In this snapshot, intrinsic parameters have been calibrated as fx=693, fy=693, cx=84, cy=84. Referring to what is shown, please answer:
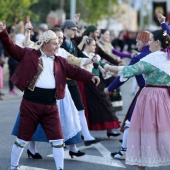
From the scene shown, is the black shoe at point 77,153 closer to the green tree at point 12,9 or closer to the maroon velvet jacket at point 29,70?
the maroon velvet jacket at point 29,70

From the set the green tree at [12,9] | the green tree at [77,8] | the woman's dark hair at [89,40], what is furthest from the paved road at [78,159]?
the green tree at [77,8]

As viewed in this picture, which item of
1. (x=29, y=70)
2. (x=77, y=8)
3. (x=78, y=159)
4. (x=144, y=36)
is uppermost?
(x=144, y=36)

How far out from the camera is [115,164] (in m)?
8.37

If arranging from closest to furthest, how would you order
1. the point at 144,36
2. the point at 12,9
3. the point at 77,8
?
the point at 144,36 < the point at 12,9 < the point at 77,8

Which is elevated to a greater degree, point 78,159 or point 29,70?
point 29,70

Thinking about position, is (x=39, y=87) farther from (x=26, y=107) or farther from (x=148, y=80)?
(x=148, y=80)

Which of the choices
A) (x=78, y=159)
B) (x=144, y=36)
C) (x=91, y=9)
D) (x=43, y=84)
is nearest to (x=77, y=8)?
(x=91, y=9)

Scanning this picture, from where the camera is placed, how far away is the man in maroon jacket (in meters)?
7.28

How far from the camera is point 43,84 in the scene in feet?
24.0

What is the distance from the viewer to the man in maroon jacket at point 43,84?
7.28 meters

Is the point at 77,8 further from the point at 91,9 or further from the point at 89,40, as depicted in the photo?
the point at 89,40

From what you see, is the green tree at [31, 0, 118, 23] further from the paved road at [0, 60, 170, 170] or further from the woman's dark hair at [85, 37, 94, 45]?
the woman's dark hair at [85, 37, 94, 45]

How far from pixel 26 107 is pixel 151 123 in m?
1.34

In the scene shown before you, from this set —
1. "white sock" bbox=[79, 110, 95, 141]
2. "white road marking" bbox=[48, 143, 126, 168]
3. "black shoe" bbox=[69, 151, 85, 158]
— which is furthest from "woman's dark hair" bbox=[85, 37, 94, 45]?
"black shoe" bbox=[69, 151, 85, 158]
